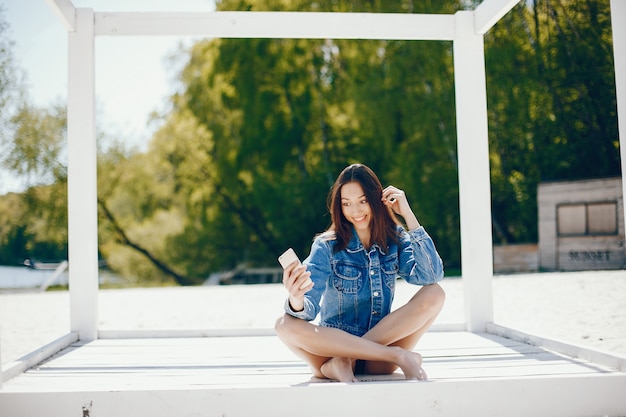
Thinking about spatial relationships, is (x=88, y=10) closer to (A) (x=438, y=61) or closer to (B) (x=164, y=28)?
(B) (x=164, y=28)

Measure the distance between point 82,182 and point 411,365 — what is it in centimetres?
267

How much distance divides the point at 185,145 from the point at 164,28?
14374 mm

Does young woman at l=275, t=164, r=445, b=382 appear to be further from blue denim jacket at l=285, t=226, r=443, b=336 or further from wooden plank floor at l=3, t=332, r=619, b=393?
wooden plank floor at l=3, t=332, r=619, b=393

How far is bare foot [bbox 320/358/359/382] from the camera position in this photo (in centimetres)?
243

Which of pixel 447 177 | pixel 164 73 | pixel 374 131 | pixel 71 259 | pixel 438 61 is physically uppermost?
pixel 164 73

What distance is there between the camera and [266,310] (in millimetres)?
7227

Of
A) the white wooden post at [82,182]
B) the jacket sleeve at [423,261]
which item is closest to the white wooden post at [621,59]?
the jacket sleeve at [423,261]

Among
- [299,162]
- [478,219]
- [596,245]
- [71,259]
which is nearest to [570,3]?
[596,245]

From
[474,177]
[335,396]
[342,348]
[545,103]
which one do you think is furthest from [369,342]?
[545,103]

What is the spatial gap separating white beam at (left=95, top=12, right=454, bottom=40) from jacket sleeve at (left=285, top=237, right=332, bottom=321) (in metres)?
1.88

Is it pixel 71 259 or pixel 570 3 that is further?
pixel 570 3

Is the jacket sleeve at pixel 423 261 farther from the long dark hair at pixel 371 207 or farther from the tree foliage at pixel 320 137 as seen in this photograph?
the tree foliage at pixel 320 137

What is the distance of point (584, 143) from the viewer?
42.2ft

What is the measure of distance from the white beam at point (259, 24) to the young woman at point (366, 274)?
1736 millimetres
